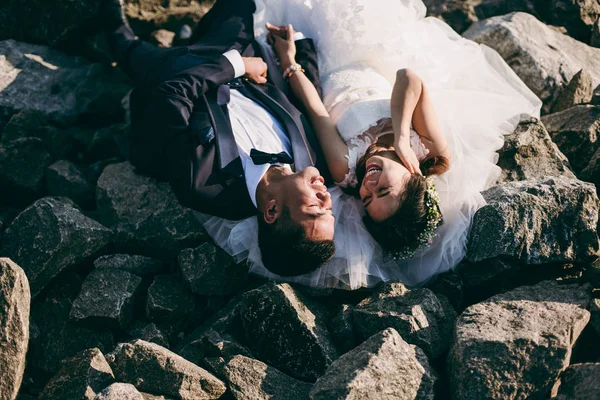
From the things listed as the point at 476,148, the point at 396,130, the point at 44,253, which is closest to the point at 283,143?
the point at 396,130

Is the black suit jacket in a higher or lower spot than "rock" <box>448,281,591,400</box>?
higher

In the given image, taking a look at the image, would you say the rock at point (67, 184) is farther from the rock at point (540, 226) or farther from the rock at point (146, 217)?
the rock at point (540, 226)

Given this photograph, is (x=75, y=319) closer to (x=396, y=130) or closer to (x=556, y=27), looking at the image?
(x=396, y=130)

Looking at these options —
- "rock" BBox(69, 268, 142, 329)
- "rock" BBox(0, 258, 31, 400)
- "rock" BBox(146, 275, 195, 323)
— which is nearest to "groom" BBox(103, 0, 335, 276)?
"rock" BBox(146, 275, 195, 323)

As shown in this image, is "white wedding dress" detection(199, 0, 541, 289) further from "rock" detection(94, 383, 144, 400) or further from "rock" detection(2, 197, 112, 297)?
"rock" detection(94, 383, 144, 400)

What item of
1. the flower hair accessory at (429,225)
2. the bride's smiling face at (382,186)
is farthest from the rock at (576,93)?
the bride's smiling face at (382,186)

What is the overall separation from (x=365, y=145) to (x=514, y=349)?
1.74 metres

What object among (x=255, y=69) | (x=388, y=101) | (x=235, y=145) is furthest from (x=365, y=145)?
(x=255, y=69)

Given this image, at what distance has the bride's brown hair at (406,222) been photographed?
12.7 ft

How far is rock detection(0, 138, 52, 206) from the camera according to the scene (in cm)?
460

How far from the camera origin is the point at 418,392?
3318 mm

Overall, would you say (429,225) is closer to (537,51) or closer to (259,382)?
(259,382)

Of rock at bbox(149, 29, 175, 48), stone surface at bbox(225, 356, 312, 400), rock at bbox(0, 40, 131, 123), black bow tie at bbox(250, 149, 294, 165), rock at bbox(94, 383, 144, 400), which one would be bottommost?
stone surface at bbox(225, 356, 312, 400)

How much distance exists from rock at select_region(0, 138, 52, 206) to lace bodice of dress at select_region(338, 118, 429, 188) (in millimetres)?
2438
